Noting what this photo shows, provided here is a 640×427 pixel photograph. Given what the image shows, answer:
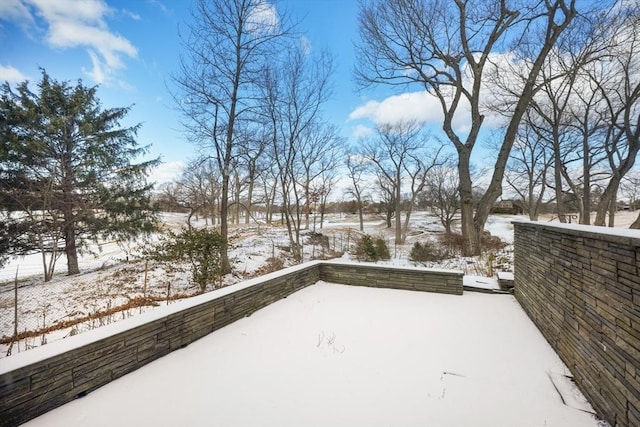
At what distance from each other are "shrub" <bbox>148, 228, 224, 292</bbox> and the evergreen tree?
17.7ft

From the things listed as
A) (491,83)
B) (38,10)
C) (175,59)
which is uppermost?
(491,83)

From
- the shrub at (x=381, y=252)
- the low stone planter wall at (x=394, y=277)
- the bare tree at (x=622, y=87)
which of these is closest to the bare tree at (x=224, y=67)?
→ the low stone planter wall at (x=394, y=277)

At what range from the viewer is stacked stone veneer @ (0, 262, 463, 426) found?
1.60 metres

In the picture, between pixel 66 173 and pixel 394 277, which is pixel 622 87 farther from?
pixel 66 173

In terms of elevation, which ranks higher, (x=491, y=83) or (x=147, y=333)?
(x=491, y=83)

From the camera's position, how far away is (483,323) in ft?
10.7

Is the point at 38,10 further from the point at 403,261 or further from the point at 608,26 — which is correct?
the point at 608,26

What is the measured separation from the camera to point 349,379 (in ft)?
7.00

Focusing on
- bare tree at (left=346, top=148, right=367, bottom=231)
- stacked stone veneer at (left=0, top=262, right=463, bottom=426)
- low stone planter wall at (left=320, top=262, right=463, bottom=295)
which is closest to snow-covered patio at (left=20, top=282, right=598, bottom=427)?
stacked stone veneer at (left=0, top=262, right=463, bottom=426)

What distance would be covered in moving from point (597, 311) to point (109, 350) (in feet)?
11.9

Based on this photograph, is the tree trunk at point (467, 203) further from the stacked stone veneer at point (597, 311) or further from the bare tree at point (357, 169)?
the bare tree at point (357, 169)

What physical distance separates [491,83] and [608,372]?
1162 cm

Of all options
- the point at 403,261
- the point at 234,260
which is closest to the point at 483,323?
the point at 403,261

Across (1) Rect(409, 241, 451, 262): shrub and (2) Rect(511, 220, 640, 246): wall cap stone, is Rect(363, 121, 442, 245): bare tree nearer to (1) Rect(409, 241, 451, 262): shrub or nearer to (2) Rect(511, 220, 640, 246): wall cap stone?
(1) Rect(409, 241, 451, 262): shrub
